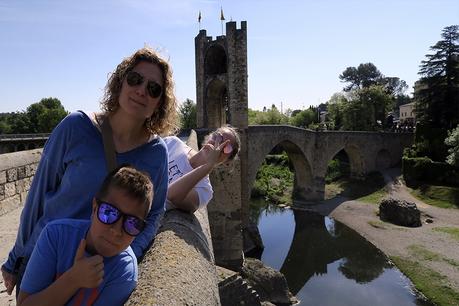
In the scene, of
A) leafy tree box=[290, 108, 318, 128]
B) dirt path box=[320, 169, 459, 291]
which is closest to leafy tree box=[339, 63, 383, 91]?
leafy tree box=[290, 108, 318, 128]

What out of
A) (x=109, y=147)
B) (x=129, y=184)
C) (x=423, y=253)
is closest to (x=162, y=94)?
(x=109, y=147)

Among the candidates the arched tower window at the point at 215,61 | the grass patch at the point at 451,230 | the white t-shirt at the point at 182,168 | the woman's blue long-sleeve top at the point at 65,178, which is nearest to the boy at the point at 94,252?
the woman's blue long-sleeve top at the point at 65,178

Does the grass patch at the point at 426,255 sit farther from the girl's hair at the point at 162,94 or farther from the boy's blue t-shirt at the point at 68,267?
the boy's blue t-shirt at the point at 68,267

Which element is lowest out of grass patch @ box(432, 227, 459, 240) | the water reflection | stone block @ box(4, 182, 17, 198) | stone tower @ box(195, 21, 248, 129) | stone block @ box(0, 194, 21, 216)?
the water reflection

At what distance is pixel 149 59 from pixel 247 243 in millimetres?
19534

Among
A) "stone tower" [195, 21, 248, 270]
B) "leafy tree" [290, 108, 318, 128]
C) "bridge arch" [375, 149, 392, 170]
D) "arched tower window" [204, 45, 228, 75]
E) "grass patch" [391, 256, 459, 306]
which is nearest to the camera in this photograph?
"grass patch" [391, 256, 459, 306]

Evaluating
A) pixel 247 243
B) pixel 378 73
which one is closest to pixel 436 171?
pixel 247 243

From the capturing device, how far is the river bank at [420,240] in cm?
1714

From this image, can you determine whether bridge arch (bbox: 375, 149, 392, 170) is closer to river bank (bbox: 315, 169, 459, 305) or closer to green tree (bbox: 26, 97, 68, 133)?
river bank (bbox: 315, 169, 459, 305)

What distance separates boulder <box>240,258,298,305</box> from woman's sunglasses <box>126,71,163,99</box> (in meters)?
13.7

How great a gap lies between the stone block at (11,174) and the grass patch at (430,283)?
15334 mm

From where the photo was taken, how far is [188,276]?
2197mm

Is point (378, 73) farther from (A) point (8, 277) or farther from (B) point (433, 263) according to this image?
(A) point (8, 277)

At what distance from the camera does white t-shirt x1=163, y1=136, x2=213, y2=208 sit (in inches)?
144
